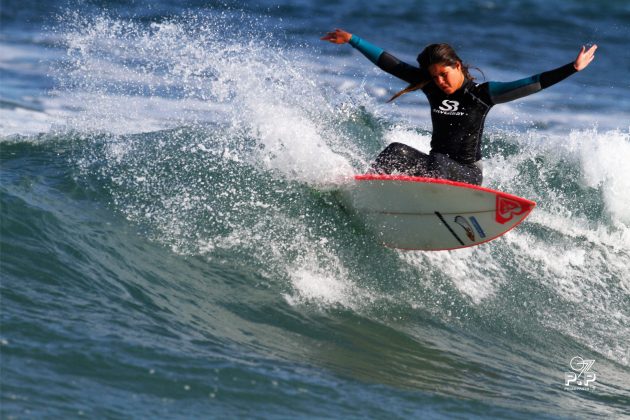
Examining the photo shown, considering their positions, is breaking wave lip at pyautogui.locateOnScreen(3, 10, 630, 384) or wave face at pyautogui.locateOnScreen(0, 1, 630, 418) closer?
wave face at pyautogui.locateOnScreen(0, 1, 630, 418)

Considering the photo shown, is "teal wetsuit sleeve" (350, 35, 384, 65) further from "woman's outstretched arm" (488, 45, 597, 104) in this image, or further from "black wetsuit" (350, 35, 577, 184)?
"woman's outstretched arm" (488, 45, 597, 104)

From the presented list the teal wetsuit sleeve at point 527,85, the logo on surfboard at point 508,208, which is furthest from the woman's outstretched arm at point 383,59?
the logo on surfboard at point 508,208

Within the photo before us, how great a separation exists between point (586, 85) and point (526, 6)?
30.9 ft

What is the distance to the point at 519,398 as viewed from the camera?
5.73 meters

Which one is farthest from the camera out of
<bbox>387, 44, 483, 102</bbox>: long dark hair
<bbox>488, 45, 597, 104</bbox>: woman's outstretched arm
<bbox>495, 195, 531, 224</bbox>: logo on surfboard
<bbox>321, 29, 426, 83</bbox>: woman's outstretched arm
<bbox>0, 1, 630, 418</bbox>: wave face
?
<bbox>321, 29, 426, 83</bbox>: woman's outstretched arm

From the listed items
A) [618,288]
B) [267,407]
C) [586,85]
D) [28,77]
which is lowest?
[267,407]

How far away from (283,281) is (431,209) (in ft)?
4.55

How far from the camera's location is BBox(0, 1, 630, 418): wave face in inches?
196

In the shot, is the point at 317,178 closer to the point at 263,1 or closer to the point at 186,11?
the point at 186,11

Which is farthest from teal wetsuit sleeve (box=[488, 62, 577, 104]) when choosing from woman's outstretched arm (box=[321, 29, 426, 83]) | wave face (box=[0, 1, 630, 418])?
wave face (box=[0, 1, 630, 418])

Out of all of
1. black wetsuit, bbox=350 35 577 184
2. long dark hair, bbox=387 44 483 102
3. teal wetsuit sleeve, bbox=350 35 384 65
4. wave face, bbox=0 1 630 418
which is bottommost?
wave face, bbox=0 1 630 418

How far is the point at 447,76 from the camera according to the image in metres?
6.79

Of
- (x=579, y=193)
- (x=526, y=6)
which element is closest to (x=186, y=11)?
(x=526, y=6)

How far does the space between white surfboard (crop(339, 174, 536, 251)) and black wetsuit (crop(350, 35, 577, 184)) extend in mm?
167
